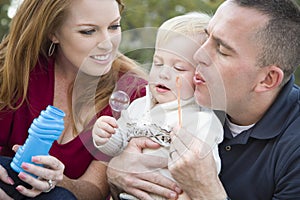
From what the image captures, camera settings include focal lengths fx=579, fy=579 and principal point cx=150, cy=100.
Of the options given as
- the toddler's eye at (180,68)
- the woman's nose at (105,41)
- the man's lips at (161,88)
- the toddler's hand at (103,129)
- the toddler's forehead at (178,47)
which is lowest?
the toddler's hand at (103,129)

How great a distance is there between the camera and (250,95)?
204cm

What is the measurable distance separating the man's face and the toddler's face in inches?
4.2

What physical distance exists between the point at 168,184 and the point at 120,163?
194 millimetres

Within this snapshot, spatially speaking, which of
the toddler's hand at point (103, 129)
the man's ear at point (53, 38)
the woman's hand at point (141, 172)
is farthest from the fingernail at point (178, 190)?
the man's ear at point (53, 38)

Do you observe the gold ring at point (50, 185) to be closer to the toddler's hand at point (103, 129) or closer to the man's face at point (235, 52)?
the toddler's hand at point (103, 129)

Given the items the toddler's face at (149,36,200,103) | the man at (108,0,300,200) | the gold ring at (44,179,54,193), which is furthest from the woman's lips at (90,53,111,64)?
the gold ring at (44,179,54,193)

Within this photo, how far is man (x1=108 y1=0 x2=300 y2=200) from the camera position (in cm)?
194

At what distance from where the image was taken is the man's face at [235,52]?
2.01 metres

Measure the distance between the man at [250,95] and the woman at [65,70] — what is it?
24 cm

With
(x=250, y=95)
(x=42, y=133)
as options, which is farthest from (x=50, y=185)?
(x=250, y=95)

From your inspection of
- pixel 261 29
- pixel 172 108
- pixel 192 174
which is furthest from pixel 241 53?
pixel 192 174

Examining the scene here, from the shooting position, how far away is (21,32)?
2.36 metres

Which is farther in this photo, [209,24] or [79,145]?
[79,145]

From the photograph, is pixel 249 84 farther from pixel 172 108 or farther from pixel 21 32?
pixel 21 32
